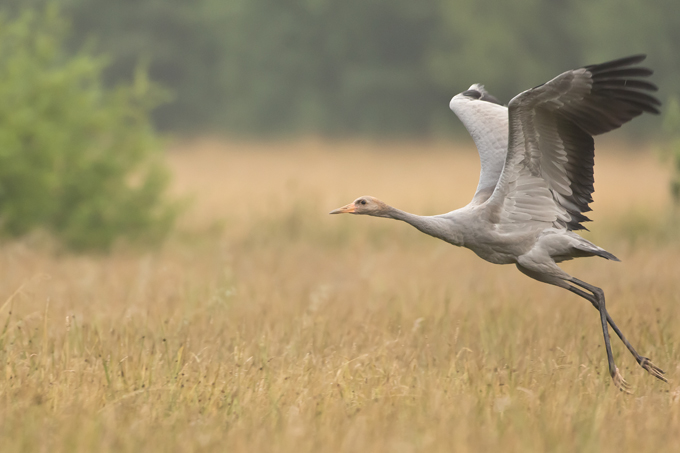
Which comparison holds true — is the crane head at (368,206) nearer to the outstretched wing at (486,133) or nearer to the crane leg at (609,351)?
the outstretched wing at (486,133)

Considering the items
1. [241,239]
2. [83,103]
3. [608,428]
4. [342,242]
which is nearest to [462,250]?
[342,242]

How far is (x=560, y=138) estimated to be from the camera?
220 inches

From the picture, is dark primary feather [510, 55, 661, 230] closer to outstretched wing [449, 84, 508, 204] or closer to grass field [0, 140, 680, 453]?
outstretched wing [449, 84, 508, 204]

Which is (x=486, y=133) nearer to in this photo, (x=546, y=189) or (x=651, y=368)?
(x=546, y=189)

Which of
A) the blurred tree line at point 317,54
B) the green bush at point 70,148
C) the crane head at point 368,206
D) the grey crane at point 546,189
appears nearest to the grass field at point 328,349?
the green bush at point 70,148

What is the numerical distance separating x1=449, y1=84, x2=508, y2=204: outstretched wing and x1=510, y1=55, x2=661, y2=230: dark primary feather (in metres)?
0.50

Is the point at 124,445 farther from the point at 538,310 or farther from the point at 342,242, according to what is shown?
the point at 342,242

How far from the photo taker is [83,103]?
32.5 ft

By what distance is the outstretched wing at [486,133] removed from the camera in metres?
6.13

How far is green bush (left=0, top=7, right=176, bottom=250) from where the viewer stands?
9.40 metres

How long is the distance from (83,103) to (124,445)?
271 inches

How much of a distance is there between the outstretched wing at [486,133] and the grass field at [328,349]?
0.94 metres

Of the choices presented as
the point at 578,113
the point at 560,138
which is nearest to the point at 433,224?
the point at 560,138

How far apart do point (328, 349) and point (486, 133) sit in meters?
2.04
